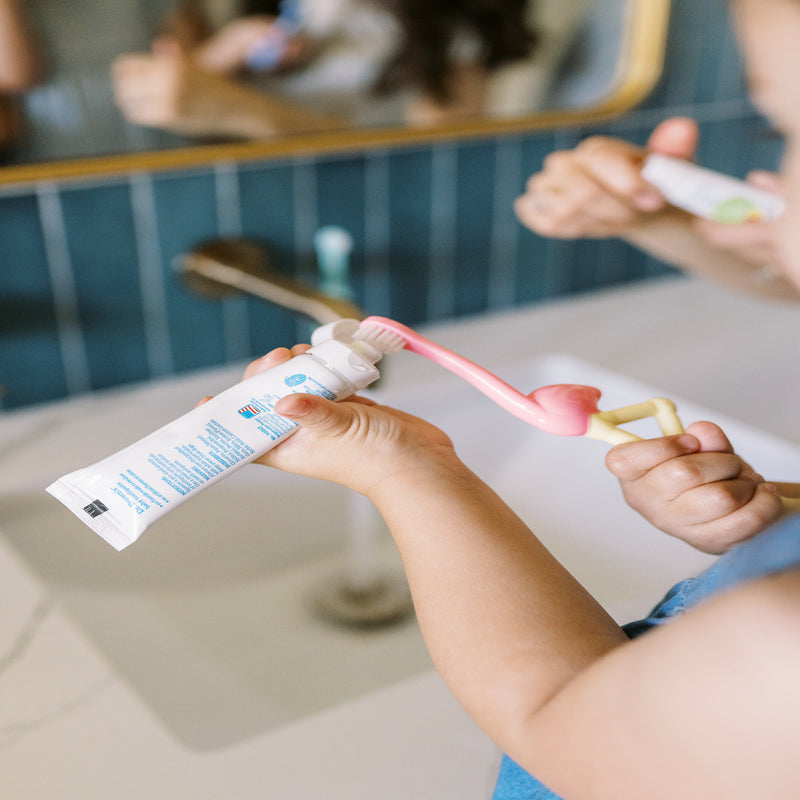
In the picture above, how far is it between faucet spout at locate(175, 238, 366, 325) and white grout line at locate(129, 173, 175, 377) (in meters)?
0.03

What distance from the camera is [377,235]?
0.95 meters

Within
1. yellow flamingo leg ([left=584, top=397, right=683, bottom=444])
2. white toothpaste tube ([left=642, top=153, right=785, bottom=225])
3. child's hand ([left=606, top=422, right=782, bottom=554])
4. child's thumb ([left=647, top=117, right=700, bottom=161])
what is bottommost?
child's hand ([left=606, top=422, right=782, bottom=554])

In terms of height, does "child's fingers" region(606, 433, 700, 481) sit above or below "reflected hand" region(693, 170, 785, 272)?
above

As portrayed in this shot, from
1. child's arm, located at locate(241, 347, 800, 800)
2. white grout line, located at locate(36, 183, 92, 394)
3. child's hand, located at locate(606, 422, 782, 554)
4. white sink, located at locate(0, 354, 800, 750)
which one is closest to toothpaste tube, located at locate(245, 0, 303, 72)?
white grout line, located at locate(36, 183, 92, 394)

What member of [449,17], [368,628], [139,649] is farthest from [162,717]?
[449,17]

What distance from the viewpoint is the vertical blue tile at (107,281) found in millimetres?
776

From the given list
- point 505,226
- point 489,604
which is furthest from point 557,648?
point 505,226

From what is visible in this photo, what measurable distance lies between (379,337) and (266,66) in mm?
422

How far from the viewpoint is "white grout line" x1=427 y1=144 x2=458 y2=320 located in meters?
0.96

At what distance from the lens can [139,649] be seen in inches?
25.3

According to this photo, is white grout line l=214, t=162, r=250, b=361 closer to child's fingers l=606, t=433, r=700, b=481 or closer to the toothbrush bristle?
the toothbrush bristle

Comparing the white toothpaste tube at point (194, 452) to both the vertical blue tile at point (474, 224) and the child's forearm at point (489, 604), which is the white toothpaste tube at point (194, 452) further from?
the vertical blue tile at point (474, 224)

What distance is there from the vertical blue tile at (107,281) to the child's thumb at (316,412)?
1.52 feet

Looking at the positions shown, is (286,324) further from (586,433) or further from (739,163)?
(739,163)
